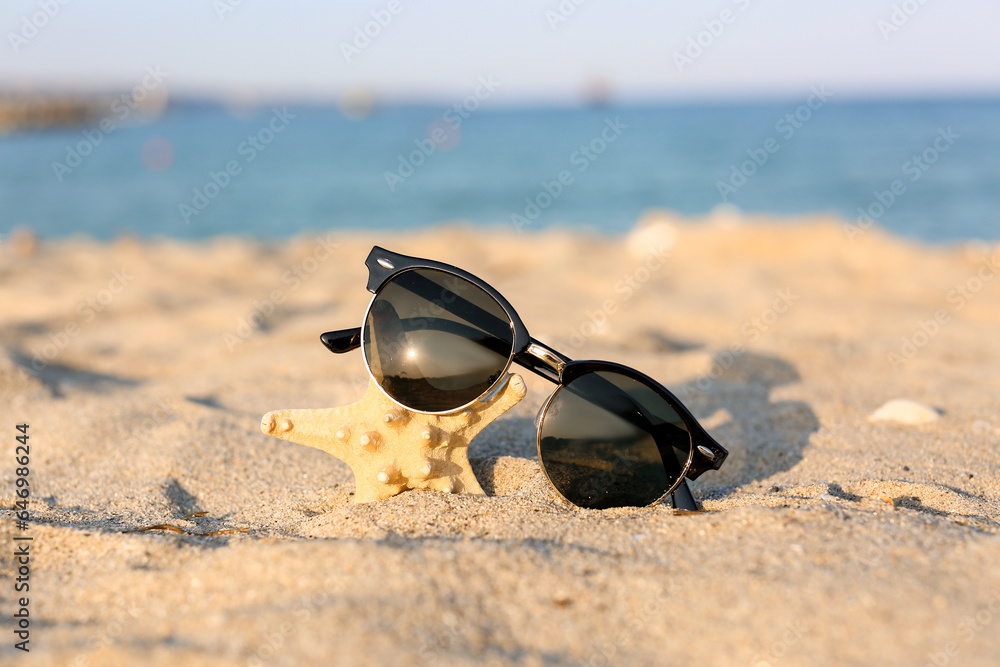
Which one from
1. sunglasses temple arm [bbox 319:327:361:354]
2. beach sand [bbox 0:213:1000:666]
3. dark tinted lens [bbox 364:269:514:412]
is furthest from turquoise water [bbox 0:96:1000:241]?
sunglasses temple arm [bbox 319:327:361:354]

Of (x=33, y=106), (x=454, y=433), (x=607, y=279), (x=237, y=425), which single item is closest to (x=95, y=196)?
(x=607, y=279)

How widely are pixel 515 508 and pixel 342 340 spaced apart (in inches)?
27.0

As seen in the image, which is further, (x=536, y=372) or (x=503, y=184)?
(x=503, y=184)

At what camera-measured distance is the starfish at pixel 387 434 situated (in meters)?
1.94

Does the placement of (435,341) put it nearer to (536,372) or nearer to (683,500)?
(536,372)

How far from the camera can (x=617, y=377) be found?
201 centimetres

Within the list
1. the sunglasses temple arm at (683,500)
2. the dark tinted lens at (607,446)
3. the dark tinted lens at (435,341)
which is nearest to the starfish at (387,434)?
the dark tinted lens at (435,341)

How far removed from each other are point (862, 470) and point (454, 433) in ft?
4.80

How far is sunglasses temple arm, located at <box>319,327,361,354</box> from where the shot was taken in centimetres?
192

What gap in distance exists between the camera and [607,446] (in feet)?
6.50

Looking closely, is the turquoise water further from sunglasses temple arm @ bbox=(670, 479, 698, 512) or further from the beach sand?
sunglasses temple arm @ bbox=(670, 479, 698, 512)

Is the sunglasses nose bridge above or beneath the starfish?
above

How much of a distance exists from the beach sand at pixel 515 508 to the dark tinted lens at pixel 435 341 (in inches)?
12.4

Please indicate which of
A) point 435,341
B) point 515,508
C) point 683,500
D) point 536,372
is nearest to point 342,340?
point 435,341
